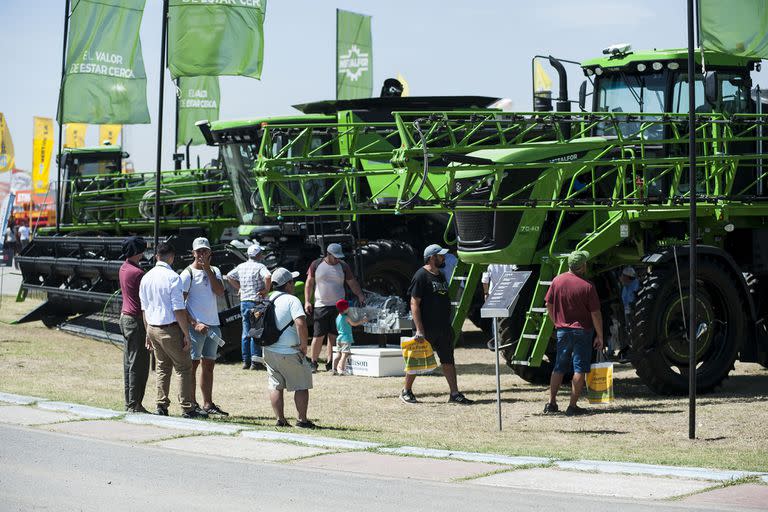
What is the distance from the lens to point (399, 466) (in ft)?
30.4

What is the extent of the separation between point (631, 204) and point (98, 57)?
10.6 meters

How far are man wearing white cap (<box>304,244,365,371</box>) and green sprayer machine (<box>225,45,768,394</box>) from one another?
1368 mm

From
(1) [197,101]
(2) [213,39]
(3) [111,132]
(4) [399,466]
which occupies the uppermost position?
(3) [111,132]

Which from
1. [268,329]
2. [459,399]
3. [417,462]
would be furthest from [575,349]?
[417,462]

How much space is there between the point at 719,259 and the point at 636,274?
99 centimetres

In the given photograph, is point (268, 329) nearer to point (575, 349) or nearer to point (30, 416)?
point (30, 416)

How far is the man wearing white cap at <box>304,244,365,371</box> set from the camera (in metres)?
16.3

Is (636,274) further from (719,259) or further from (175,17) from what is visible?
(175,17)

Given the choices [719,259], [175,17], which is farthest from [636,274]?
[175,17]

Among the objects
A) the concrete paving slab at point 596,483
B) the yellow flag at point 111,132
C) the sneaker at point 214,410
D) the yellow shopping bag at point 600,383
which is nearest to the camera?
the concrete paving slab at point 596,483

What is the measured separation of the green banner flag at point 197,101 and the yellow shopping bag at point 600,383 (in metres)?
16.4

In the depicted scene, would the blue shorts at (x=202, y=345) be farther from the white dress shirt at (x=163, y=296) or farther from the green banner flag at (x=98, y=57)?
the green banner flag at (x=98, y=57)

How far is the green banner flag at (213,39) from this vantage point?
15.0 m

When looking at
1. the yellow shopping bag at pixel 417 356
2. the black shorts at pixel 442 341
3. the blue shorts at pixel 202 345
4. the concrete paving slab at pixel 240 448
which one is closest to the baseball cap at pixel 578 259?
the black shorts at pixel 442 341
